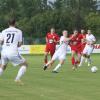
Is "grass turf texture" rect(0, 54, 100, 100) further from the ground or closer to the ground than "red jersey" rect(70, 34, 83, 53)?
further from the ground

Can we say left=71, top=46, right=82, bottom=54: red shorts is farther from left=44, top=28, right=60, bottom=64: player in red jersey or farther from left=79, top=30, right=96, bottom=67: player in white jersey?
left=79, top=30, right=96, bottom=67: player in white jersey

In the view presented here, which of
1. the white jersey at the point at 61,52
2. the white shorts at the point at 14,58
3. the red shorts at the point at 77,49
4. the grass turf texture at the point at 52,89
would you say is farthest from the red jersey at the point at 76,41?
the white shorts at the point at 14,58

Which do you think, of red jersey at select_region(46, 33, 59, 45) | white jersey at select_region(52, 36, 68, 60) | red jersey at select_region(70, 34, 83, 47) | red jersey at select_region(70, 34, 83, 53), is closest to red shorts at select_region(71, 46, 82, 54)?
red jersey at select_region(70, 34, 83, 53)

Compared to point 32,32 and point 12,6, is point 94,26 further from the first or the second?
point 12,6

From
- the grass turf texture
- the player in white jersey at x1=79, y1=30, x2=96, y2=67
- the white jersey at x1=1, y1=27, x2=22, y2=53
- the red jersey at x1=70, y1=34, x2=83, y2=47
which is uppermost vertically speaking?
the white jersey at x1=1, y1=27, x2=22, y2=53

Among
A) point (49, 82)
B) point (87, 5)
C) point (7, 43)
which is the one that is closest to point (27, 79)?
point (49, 82)

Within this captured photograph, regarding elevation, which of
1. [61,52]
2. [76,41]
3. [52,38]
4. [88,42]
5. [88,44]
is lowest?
[88,44]

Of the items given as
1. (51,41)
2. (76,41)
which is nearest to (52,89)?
(76,41)

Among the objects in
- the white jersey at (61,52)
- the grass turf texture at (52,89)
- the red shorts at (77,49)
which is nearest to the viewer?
the grass turf texture at (52,89)

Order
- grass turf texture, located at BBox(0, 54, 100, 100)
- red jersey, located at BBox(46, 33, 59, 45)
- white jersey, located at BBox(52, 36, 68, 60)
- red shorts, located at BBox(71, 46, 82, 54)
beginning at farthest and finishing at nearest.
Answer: red jersey, located at BBox(46, 33, 59, 45) → red shorts, located at BBox(71, 46, 82, 54) → white jersey, located at BBox(52, 36, 68, 60) → grass turf texture, located at BBox(0, 54, 100, 100)

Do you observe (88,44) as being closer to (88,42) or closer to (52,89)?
(88,42)

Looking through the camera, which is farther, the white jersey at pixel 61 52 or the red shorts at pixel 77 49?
the red shorts at pixel 77 49

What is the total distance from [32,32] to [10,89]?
203 feet

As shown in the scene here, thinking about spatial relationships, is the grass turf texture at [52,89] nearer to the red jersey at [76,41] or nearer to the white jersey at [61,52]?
the white jersey at [61,52]
